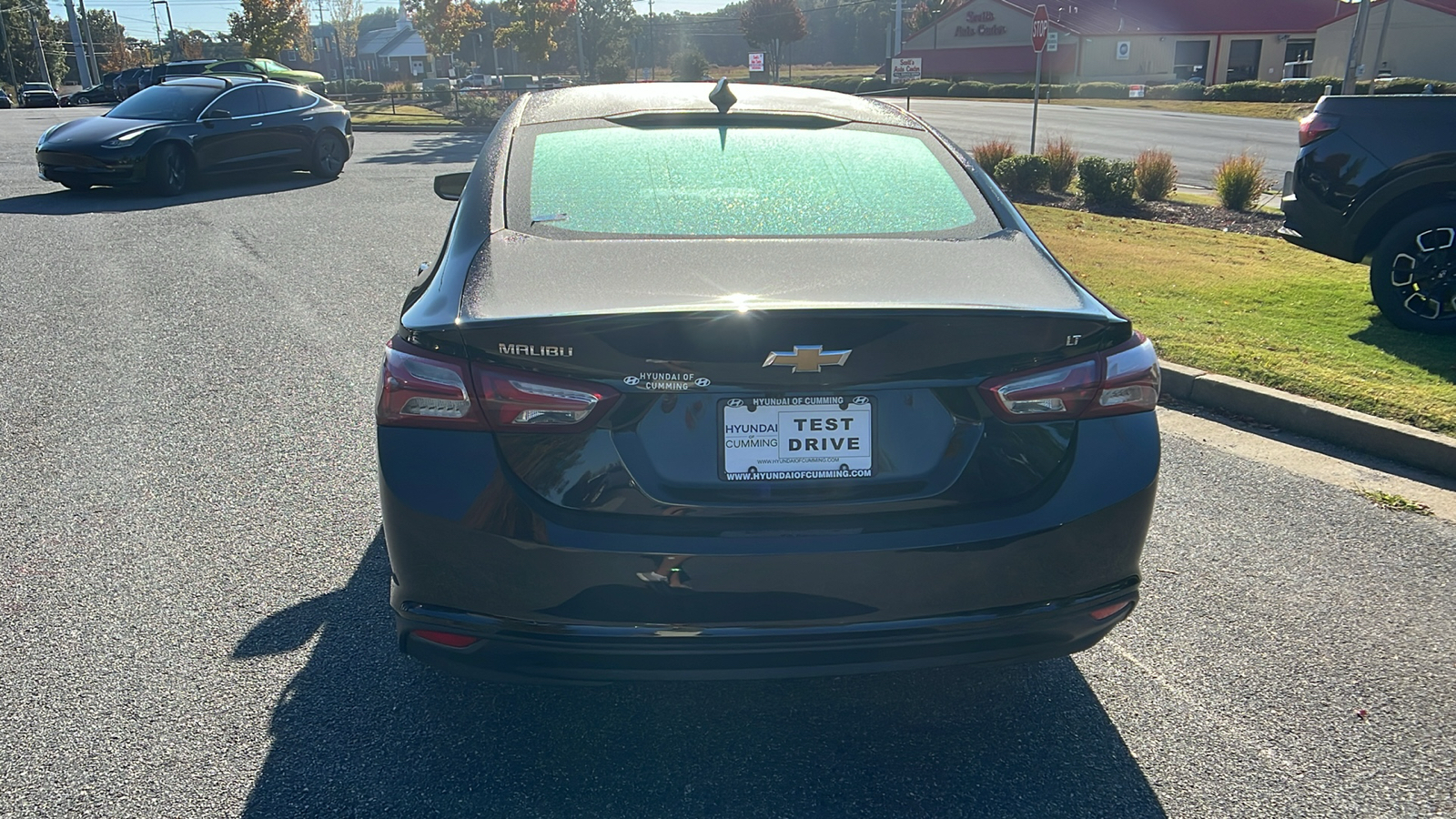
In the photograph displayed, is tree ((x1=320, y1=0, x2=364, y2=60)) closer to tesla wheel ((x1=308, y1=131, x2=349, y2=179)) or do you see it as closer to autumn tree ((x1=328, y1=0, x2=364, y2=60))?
autumn tree ((x1=328, y1=0, x2=364, y2=60))

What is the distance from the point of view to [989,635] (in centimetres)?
264

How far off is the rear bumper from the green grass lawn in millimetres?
3695

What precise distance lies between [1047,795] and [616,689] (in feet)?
4.07

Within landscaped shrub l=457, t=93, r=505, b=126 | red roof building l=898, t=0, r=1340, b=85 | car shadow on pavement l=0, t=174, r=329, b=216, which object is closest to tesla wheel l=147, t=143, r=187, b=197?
car shadow on pavement l=0, t=174, r=329, b=216

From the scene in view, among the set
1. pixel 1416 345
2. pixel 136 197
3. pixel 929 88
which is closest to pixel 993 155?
pixel 1416 345

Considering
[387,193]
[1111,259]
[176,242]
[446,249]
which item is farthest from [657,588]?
[387,193]

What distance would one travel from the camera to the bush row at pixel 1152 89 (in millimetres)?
42281

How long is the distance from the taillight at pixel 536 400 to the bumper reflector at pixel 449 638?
0.51 m

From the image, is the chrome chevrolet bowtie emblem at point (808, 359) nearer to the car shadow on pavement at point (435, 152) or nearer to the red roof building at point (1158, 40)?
the car shadow on pavement at point (435, 152)

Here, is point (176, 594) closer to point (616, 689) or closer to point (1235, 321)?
point (616, 689)

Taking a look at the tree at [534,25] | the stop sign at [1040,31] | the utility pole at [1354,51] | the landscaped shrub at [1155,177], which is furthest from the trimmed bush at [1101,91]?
the landscaped shrub at [1155,177]

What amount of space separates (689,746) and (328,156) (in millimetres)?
15909

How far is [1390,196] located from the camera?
684cm

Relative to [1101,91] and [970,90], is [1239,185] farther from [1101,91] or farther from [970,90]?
[970,90]
